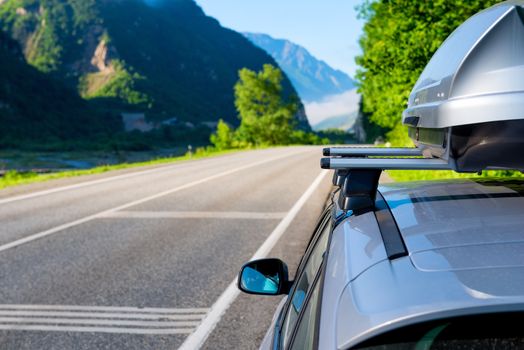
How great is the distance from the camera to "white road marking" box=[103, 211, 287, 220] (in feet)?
33.4

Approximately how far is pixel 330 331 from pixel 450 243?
1.23 feet

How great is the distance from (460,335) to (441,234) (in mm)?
312

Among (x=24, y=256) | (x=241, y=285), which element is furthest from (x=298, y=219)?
(x=241, y=285)

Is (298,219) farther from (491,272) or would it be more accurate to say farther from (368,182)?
(491,272)

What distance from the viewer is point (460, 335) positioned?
110 cm

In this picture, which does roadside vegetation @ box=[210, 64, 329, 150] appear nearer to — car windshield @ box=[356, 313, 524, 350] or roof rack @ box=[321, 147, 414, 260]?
roof rack @ box=[321, 147, 414, 260]

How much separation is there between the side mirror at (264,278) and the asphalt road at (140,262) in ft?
6.10

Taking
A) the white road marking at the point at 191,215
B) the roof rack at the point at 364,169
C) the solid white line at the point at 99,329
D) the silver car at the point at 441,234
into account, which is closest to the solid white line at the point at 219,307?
the solid white line at the point at 99,329

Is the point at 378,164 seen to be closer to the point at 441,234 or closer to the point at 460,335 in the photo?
the point at 441,234

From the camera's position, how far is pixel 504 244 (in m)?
1.20

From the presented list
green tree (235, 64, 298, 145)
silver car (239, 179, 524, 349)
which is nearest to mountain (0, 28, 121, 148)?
green tree (235, 64, 298, 145)

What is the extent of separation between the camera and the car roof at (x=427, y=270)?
101cm

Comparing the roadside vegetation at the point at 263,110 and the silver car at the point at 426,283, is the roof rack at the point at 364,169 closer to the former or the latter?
the silver car at the point at 426,283

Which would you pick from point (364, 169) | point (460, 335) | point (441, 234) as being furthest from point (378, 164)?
point (460, 335)
